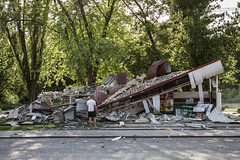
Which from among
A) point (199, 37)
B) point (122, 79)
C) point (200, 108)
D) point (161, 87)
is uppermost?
point (199, 37)

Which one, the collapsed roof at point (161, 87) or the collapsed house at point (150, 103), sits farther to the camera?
the collapsed roof at point (161, 87)

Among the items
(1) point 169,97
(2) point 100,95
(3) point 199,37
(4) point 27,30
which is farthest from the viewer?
(4) point 27,30

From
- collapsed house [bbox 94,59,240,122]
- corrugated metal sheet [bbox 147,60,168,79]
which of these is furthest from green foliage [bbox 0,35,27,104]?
corrugated metal sheet [bbox 147,60,168,79]

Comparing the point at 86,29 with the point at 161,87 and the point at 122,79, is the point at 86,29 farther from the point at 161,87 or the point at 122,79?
the point at 161,87

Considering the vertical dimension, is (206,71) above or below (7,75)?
below

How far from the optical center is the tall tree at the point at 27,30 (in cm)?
2173

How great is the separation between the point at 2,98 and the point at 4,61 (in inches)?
170

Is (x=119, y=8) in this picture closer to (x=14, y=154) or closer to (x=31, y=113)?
(x=31, y=113)

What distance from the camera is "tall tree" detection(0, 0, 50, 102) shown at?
21734mm

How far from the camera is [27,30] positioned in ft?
79.8

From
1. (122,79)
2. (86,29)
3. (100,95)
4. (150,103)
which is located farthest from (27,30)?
(150,103)

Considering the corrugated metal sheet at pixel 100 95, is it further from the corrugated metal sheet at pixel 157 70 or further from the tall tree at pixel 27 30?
the tall tree at pixel 27 30

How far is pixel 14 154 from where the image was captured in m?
7.30

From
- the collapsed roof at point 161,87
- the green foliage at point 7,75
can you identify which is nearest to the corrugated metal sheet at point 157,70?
the collapsed roof at point 161,87
